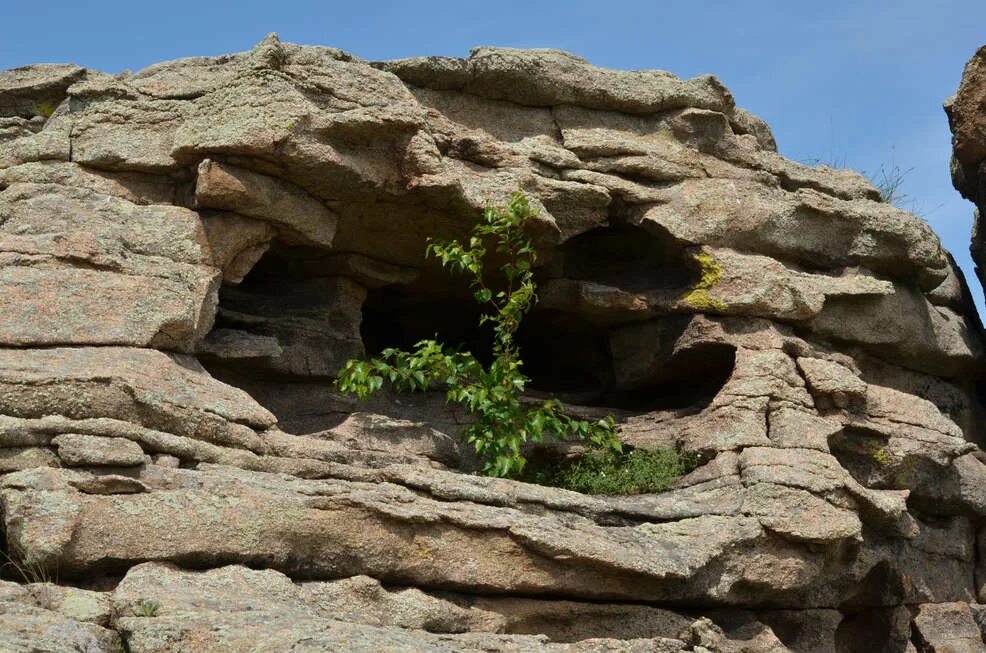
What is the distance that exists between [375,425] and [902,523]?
18.5 ft

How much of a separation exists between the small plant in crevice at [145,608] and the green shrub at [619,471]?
18.9 feet

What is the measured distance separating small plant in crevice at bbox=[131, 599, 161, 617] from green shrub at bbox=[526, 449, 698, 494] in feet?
18.9

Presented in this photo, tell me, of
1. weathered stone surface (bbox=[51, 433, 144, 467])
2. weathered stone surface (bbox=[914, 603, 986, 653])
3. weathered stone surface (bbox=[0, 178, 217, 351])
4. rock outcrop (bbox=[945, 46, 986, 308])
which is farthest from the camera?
rock outcrop (bbox=[945, 46, 986, 308])

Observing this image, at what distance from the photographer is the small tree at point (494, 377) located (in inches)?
494

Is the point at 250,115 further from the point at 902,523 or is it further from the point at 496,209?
the point at 902,523

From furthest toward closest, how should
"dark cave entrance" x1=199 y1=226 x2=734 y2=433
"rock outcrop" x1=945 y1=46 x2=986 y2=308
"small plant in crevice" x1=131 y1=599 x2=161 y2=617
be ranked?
"rock outcrop" x1=945 y1=46 x2=986 y2=308, "dark cave entrance" x1=199 y1=226 x2=734 y2=433, "small plant in crevice" x1=131 y1=599 x2=161 y2=617

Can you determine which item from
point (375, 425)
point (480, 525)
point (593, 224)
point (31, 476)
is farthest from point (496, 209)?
point (31, 476)

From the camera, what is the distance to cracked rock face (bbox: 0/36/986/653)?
936 cm

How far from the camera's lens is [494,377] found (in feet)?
42.2

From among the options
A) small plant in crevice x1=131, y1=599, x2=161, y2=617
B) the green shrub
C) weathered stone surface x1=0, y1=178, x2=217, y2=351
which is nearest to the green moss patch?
the green shrub

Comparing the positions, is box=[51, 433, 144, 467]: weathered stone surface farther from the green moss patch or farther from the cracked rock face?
the green moss patch

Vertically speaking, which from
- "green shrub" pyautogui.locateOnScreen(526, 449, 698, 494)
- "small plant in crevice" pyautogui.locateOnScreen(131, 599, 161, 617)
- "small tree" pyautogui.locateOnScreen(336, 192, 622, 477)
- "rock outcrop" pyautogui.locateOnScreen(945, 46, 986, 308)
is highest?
"rock outcrop" pyautogui.locateOnScreen(945, 46, 986, 308)

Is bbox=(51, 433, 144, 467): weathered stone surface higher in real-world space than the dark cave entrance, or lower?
lower

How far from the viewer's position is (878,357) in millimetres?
15750
